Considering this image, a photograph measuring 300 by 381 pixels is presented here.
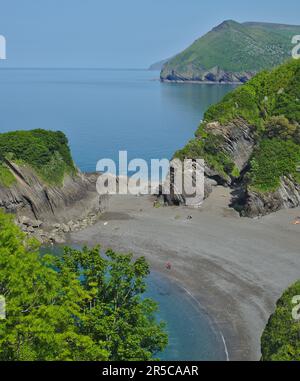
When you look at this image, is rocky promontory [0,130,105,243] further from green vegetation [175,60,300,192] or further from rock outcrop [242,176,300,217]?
rock outcrop [242,176,300,217]

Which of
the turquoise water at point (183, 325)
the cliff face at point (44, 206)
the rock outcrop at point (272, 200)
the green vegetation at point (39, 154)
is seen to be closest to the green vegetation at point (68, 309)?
the turquoise water at point (183, 325)

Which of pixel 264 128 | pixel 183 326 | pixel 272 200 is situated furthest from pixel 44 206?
pixel 264 128

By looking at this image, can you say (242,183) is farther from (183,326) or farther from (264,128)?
(183,326)

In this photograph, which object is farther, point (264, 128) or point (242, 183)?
point (264, 128)

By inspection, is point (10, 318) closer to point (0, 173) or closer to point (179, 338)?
point (179, 338)

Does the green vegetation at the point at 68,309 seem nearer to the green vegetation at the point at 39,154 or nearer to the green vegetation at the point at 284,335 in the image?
the green vegetation at the point at 284,335
